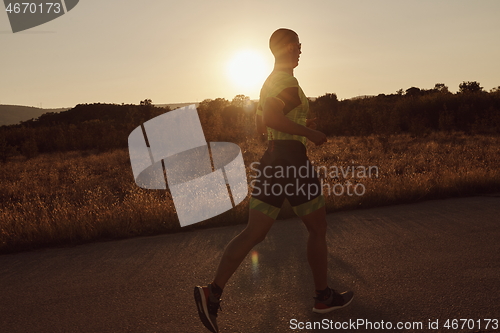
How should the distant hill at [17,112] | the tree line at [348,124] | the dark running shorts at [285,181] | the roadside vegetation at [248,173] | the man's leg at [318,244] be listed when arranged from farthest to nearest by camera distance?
the distant hill at [17,112] < the tree line at [348,124] < the roadside vegetation at [248,173] < the man's leg at [318,244] < the dark running shorts at [285,181]

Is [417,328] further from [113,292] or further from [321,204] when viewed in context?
[113,292]

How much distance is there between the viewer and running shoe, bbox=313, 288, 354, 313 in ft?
9.35

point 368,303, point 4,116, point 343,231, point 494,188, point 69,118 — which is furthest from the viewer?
point 4,116

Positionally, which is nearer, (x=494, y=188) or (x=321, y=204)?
(x=321, y=204)

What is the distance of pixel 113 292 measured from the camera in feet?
10.9

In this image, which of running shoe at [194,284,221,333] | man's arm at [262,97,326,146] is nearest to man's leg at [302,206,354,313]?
man's arm at [262,97,326,146]

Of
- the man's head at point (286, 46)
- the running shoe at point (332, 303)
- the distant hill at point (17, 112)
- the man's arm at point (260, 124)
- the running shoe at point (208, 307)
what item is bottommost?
the running shoe at point (332, 303)

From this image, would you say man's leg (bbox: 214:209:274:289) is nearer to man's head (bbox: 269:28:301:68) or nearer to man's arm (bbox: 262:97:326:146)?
man's arm (bbox: 262:97:326:146)

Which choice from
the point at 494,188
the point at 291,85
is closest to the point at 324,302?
the point at 291,85

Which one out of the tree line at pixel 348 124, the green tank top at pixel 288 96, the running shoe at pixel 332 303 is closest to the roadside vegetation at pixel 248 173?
the tree line at pixel 348 124

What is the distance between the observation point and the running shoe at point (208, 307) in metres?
2.61

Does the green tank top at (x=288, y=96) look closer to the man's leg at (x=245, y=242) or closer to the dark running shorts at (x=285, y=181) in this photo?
the dark running shorts at (x=285, y=181)

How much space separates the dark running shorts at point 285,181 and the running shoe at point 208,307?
2.08ft

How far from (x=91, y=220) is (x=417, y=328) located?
4054mm
